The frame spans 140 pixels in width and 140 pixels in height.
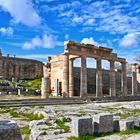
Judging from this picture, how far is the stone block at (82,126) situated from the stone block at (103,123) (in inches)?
17.7

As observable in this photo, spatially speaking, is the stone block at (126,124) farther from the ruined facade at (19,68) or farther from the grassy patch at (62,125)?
the ruined facade at (19,68)

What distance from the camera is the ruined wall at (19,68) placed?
83.7m

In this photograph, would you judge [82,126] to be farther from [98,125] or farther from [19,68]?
[19,68]

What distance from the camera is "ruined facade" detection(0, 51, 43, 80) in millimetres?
83625

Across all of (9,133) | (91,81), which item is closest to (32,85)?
(91,81)

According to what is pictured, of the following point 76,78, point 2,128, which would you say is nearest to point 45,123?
point 2,128

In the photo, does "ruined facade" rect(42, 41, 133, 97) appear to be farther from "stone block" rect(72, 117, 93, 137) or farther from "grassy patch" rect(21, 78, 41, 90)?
"stone block" rect(72, 117, 93, 137)

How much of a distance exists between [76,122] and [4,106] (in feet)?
52.8

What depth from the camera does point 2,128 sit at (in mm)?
5219

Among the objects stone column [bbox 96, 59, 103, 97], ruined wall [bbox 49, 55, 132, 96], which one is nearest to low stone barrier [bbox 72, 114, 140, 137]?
stone column [bbox 96, 59, 103, 97]

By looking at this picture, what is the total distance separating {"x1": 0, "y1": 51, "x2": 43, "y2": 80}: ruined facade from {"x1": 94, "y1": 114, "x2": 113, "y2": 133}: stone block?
72.2 m

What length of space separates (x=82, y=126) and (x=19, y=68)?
79.8 metres

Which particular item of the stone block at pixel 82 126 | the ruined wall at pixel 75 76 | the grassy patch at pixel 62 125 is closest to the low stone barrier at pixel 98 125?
the stone block at pixel 82 126

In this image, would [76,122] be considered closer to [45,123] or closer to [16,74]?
[45,123]
